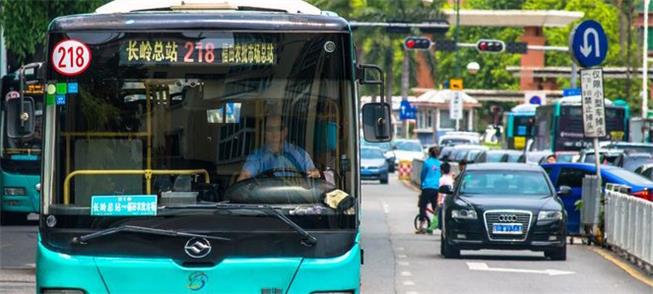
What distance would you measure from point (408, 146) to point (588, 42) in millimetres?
49737

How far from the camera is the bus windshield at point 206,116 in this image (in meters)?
11.2

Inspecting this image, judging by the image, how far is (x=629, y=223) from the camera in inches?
924

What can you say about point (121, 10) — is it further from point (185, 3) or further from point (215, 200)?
point (215, 200)

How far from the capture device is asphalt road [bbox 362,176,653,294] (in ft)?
61.6

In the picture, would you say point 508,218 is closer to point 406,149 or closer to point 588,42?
point 588,42

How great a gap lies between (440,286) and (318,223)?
26.5 feet

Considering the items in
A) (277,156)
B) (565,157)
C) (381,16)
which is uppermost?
(381,16)

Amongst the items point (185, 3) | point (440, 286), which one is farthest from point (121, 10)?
point (440, 286)

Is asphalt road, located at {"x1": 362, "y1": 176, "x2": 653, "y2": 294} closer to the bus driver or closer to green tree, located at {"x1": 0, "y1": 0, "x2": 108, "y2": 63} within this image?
green tree, located at {"x1": 0, "y1": 0, "x2": 108, "y2": 63}

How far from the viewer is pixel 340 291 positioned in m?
10.9

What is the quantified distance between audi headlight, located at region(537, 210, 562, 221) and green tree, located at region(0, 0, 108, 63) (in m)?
8.19

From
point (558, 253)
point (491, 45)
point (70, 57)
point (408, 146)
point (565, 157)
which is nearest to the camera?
point (70, 57)

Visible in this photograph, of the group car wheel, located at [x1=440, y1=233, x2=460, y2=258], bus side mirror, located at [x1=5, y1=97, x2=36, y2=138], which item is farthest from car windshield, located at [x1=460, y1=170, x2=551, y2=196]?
bus side mirror, located at [x1=5, y1=97, x2=36, y2=138]

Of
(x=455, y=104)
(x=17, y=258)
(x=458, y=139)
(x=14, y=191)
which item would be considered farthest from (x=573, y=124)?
(x=17, y=258)
